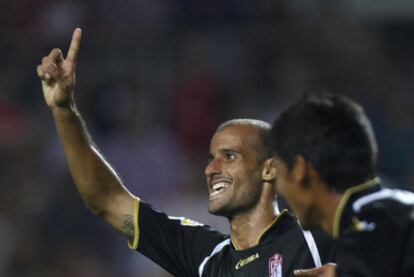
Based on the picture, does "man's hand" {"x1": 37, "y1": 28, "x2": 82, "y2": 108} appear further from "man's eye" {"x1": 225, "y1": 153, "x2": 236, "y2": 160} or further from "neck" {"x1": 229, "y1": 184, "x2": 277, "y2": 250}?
"neck" {"x1": 229, "y1": 184, "x2": 277, "y2": 250}

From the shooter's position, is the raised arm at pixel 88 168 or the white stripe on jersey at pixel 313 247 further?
the raised arm at pixel 88 168

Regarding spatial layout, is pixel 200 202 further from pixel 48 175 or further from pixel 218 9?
pixel 218 9

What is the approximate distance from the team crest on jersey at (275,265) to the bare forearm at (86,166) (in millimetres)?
805

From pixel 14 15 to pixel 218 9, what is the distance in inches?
72.8

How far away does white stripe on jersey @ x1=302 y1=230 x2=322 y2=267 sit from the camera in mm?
4008

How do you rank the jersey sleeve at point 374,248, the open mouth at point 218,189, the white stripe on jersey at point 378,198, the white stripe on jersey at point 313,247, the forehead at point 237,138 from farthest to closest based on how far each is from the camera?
the forehead at point 237,138
the open mouth at point 218,189
the white stripe on jersey at point 313,247
the white stripe on jersey at point 378,198
the jersey sleeve at point 374,248

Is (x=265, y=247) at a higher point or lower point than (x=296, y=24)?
lower

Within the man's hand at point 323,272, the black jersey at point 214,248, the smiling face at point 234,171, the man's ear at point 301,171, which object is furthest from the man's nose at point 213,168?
the man's ear at point 301,171

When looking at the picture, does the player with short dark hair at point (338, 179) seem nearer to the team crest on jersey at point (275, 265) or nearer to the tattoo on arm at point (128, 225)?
the team crest on jersey at point (275, 265)

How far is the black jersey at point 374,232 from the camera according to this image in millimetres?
2908

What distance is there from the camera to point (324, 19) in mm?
8844

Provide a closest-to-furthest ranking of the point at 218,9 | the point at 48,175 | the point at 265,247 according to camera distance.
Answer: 1. the point at 265,247
2. the point at 48,175
3. the point at 218,9

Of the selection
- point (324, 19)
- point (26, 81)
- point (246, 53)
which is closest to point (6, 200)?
point (26, 81)

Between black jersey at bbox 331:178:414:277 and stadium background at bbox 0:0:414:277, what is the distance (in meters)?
4.77
